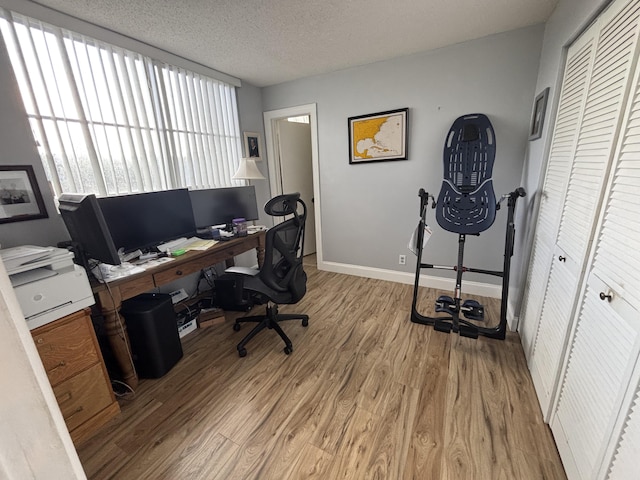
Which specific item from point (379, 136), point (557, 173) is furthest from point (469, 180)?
point (379, 136)

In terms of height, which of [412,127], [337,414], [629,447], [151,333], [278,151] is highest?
[412,127]

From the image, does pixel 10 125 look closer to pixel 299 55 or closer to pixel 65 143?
pixel 65 143

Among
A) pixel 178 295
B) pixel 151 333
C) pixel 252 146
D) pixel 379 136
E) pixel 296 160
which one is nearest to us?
pixel 151 333

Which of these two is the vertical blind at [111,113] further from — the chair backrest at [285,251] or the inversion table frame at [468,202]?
the inversion table frame at [468,202]

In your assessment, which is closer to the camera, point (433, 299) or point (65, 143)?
point (65, 143)

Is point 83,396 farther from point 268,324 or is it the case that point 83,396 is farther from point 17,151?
point 17,151

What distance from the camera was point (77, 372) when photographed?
Result: 1.40m

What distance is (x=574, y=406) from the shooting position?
3.77 feet

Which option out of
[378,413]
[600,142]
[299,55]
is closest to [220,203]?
[299,55]

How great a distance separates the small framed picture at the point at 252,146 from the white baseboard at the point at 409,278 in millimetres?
1622

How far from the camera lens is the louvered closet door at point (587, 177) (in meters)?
1.04

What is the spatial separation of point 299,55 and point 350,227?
6.03ft

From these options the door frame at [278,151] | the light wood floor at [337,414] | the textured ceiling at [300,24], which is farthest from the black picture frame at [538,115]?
the door frame at [278,151]

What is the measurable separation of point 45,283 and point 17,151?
98 centimetres
